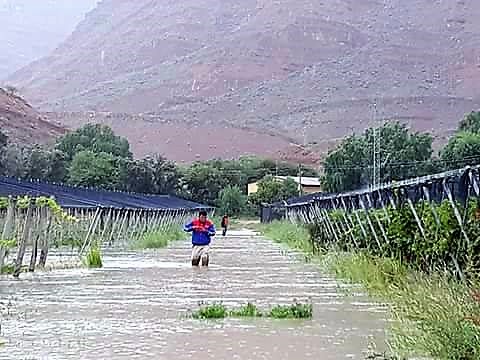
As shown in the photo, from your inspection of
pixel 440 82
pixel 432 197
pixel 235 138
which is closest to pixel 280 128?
pixel 235 138

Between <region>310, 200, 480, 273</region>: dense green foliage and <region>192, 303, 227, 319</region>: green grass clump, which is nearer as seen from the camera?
<region>192, 303, 227, 319</region>: green grass clump

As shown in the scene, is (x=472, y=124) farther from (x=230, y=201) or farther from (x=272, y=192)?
(x=272, y=192)

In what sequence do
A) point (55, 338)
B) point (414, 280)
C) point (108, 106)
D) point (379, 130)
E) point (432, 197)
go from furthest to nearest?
point (108, 106) < point (379, 130) < point (432, 197) < point (414, 280) < point (55, 338)

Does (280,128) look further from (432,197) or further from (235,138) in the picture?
(432,197)

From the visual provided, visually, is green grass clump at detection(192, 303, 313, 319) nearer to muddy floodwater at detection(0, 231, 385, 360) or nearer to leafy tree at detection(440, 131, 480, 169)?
→ muddy floodwater at detection(0, 231, 385, 360)

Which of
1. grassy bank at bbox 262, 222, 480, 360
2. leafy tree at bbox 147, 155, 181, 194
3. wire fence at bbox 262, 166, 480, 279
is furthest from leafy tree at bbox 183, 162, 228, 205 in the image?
grassy bank at bbox 262, 222, 480, 360

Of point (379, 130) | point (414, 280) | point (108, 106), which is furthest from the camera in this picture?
point (108, 106)

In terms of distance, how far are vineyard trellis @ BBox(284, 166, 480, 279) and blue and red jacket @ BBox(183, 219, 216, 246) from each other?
3695 mm

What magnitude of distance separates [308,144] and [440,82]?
22714 mm

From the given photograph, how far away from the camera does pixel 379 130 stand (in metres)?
83.4

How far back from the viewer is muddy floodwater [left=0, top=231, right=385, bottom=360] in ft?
34.8

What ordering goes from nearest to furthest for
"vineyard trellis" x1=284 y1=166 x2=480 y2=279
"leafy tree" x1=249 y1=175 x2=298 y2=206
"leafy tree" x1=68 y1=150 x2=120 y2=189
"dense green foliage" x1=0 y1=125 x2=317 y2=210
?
1. "vineyard trellis" x1=284 y1=166 x2=480 y2=279
2. "leafy tree" x1=68 y1=150 x2=120 y2=189
3. "dense green foliage" x1=0 y1=125 x2=317 y2=210
4. "leafy tree" x1=249 y1=175 x2=298 y2=206

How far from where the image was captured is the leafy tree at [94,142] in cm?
9312

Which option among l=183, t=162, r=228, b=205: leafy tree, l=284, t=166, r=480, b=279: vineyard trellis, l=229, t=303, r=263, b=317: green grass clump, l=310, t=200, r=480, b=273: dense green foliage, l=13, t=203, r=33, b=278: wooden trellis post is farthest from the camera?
l=183, t=162, r=228, b=205: leafy tree
